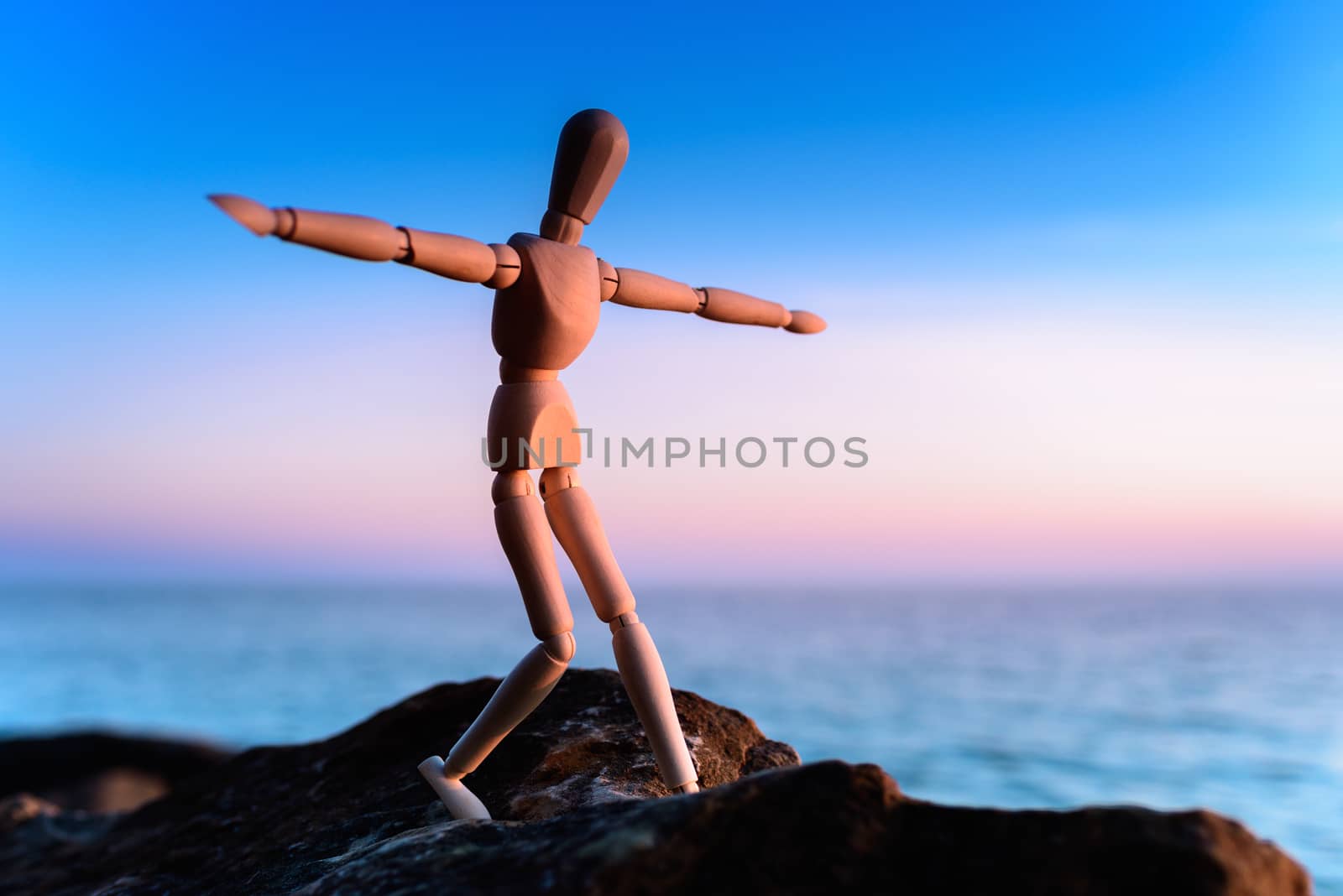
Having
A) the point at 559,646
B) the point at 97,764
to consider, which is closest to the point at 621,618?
the point at 559,646

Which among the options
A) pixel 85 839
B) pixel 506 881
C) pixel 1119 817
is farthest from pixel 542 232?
pixel 85 839

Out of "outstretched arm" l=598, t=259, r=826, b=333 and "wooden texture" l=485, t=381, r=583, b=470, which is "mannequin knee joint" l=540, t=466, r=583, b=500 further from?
"outstretched arm" l=598, t=259, r=826, b=333

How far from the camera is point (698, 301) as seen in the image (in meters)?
5.22

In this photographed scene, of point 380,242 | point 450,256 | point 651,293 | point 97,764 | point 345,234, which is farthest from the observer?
point 97,764

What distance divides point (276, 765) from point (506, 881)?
14.3 ft

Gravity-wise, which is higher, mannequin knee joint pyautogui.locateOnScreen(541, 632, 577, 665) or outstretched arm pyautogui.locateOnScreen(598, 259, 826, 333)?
outstretched arm pyautogui.locateOnScreen(598, 259, 826, 333)

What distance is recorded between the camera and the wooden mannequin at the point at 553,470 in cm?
455

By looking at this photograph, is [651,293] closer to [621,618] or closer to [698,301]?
[698,301]

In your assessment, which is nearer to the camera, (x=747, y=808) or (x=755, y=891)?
(x=755, y=891)

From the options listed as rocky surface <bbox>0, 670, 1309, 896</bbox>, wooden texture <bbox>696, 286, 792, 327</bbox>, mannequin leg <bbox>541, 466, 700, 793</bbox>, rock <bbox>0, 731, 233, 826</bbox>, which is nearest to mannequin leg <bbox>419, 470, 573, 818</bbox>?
mannequin leg <bbox>541, 466, 700, 793</bbox>

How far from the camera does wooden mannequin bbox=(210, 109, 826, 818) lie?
4555mm

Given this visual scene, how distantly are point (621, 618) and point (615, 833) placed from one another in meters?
1.59

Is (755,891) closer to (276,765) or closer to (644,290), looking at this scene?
(644,290)

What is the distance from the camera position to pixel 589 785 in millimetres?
4789
